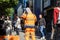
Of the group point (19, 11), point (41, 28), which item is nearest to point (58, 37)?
point (41, 28)

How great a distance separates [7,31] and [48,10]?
8900 millimetres

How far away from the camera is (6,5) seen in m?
13.6

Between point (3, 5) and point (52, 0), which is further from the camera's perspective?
point (52, 0)

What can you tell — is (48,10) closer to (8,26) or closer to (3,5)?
(8,26)

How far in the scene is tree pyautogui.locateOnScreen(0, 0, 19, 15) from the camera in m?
13.2

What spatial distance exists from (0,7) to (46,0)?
40.9 feet

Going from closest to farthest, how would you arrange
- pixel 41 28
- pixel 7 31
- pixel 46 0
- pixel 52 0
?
1. pixel 7 31
2. pixel 41 28
3. pixel 52 0
4. pixel 46 0

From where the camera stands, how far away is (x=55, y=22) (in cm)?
1873

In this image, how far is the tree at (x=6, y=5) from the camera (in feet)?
43.3

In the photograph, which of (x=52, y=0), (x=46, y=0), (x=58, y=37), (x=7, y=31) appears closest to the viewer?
(x=7, y=31)

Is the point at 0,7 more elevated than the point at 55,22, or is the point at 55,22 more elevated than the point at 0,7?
the point at 0,7

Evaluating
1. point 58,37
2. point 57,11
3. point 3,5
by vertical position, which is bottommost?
point 58,37

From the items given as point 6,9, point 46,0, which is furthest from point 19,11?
point 6,9

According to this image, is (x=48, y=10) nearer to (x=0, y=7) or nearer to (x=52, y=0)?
(x=52, y=0)
